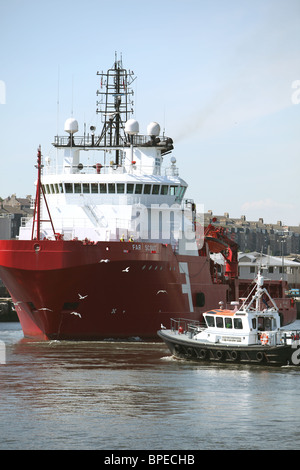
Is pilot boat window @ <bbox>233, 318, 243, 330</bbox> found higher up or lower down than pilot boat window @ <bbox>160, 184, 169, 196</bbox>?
lower down

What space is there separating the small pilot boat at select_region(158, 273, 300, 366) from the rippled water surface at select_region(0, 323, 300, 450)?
1.74 feet

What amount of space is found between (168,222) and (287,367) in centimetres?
1569

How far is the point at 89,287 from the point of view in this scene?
4519 centimetres

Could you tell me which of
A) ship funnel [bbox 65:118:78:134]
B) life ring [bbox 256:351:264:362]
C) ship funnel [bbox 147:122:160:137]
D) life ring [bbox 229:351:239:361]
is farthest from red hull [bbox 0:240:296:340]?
ship funnel [bbox 65:118:78:134]

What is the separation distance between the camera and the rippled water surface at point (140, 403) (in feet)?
Answer: 80.3

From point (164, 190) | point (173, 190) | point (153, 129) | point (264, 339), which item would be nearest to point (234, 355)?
point (264, 339)

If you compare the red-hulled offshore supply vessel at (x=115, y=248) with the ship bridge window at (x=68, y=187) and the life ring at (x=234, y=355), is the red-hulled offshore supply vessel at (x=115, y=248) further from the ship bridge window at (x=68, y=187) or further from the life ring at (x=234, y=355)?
the life ring at (x=234, y=355)

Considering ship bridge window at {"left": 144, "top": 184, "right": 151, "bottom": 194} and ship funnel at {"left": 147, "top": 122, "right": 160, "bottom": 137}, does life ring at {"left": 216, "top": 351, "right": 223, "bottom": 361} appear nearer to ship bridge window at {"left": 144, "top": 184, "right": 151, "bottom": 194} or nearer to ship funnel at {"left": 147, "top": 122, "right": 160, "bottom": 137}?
ship bridge window at {"left": 144, "top": 184, "right": 151, "bottom": 194}

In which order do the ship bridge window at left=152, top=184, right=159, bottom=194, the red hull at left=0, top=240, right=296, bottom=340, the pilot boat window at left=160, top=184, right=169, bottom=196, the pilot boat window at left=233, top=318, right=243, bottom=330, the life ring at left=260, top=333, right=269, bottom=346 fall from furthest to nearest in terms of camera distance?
the pilot boat window at left=160, top=184, right=169, bottom=196 → the ship bridge window at left=152, top=184, right=159, bottom=194 → the red hull at left=0, top=240, right=296, bottom=340 → the pilot boat window at left=233, top=318, right=243, bottom=330 → the life ring at left=260, top=333, right=269, bottom=346

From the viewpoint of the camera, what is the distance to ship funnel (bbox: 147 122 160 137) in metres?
56.1

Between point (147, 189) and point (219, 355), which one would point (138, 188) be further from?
point (219, 355)

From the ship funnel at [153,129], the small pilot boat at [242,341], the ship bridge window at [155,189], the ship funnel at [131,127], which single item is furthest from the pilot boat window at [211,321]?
the ship funnel at [153,129]

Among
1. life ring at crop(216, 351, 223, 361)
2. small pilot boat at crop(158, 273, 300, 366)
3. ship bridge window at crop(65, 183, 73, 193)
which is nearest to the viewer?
small pilot boat at crop(158, 273, 300, 366)

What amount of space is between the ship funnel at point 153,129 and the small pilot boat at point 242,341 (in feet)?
58.1
